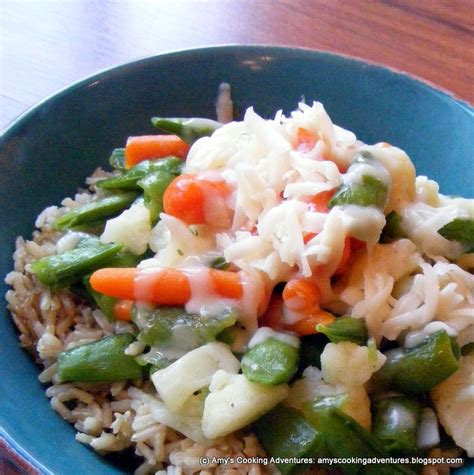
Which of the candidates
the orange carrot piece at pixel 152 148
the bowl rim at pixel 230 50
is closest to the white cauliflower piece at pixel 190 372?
the orange carrot piece at pixel 152 148

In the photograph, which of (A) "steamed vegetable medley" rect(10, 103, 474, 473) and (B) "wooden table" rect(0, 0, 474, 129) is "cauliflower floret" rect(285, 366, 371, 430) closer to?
(A) "steamed vegetable medley" rect(10, 103, 474, 473)

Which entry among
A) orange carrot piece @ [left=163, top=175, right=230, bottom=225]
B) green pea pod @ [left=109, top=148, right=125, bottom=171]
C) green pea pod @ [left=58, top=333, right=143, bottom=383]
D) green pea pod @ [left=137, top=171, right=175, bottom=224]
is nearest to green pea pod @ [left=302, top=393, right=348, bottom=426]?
green pea pod @ [left=58, top=333, right=143, bottom=383]

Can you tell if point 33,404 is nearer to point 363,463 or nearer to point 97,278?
point 97,278

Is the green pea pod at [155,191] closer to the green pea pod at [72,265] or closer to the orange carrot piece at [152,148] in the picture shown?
the green pea pod at [72,265]

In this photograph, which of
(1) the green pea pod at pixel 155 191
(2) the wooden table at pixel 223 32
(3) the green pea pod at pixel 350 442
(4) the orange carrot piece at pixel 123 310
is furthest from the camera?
(2) the wooden table at pixel 223 32

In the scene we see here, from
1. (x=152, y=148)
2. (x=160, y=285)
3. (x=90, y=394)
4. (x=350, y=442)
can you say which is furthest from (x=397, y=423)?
(x=152, y=148)

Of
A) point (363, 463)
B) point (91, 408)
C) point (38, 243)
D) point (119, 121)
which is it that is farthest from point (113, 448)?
point (119, 121)
